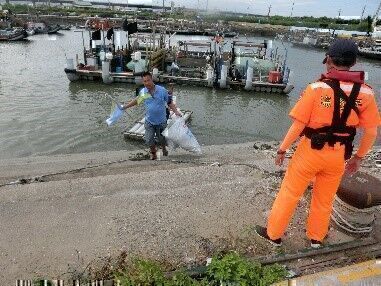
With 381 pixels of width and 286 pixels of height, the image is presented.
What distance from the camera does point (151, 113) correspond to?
6.14m

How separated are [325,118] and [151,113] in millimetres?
3783

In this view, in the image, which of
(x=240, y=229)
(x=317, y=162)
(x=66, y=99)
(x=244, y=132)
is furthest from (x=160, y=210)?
(x=66, y=99)

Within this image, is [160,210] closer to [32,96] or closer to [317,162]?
[317,162]

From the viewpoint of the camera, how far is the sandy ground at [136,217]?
324cm

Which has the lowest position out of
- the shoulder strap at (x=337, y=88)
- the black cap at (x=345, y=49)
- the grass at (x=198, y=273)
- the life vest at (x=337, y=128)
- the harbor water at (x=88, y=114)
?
the harbor water at (x=88, y=114)

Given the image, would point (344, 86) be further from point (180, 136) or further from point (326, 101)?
point (180, 136)

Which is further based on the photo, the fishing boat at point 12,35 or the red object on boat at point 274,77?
the fishing boat at point 12,35

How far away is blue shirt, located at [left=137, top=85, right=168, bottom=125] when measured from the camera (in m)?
5.95

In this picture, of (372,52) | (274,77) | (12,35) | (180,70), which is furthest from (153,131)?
(372,52)

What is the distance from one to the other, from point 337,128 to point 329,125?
70 mm

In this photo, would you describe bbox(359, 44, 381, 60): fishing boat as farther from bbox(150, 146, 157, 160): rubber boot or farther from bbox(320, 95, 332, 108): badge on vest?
bbox(320, 95, 332, 108): badge on vest

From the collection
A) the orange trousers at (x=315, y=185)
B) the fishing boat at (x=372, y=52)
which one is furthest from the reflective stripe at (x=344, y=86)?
the fishing boat at (x=372, y=52)

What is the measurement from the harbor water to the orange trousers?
19.9 ft

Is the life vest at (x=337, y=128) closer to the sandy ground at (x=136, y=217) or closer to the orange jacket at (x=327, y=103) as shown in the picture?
the orange jacket at (x=327, y=103)
